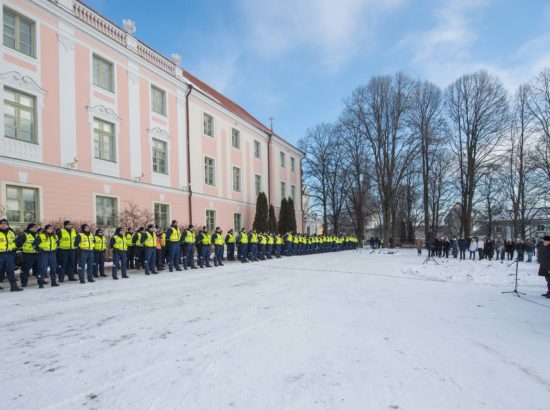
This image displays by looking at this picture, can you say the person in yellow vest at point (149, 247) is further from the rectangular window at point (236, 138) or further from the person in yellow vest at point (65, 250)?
the rectangular window at point (236, 138)

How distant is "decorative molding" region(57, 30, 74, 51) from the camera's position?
670 inches

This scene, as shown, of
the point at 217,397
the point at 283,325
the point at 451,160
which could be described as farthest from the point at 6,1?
the point at 451,160

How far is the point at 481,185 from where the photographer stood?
39375mm

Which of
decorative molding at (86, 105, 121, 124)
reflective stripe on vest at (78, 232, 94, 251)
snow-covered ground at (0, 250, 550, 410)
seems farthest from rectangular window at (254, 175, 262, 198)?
snow-covered ground at (0, 250, 550, 410)

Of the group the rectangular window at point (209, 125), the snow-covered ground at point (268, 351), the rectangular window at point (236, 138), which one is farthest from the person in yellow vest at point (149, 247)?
the rectangular window at point (236, 138)

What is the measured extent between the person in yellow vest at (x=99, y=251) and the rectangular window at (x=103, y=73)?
10.7 m

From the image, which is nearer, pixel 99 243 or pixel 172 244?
pixel 99 243

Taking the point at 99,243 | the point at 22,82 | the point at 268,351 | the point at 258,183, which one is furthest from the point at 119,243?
the point at 258,183

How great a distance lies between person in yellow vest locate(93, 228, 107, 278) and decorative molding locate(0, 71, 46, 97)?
8.01 m

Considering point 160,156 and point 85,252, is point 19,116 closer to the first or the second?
point 85,252

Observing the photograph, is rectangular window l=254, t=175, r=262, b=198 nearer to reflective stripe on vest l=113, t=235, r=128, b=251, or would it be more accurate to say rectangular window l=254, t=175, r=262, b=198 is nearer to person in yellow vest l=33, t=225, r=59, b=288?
reflective stripe on vest l=113, t=235, r=128, b=251

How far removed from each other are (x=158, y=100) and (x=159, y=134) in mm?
2404

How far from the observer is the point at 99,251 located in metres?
11.9

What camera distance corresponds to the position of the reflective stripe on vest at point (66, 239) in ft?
35.2
